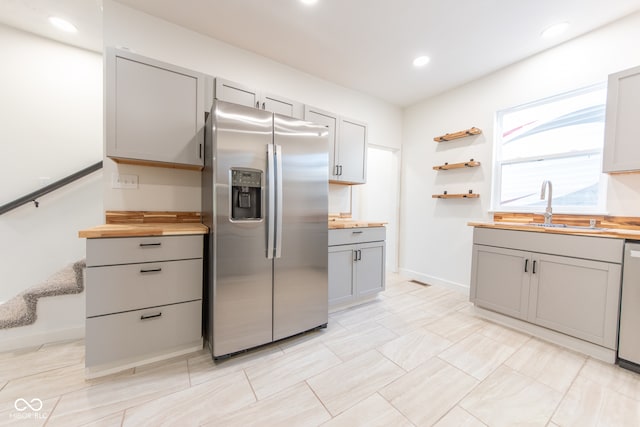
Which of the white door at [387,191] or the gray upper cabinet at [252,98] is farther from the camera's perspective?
the white door at [387,191]

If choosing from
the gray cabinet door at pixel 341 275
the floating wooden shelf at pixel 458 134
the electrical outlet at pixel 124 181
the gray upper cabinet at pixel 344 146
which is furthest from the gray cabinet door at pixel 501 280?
the electrical outlet at pixel 124 181

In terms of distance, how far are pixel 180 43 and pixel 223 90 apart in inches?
27.1

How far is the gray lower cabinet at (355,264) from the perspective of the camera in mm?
2400

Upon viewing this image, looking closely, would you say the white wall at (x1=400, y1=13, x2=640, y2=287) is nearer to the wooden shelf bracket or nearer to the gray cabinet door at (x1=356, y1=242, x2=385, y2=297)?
the wooden shelf bracket

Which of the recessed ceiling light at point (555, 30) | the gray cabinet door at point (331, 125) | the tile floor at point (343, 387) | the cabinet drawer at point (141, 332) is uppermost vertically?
the recessed ceiling light at point (555, 30)

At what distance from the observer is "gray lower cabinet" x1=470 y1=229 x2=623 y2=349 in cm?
171

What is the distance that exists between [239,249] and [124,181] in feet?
4.21

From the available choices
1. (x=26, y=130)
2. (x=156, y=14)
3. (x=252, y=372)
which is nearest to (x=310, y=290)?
(x=252, y=372)

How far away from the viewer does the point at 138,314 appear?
1.56m

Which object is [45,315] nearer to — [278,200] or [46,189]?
[46,189]

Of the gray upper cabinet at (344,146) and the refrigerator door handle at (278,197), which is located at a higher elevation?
the gray upper cabinet at (344,146)

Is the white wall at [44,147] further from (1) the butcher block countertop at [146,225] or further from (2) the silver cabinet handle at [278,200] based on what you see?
(2) the silver cabinet handle at [278,200]

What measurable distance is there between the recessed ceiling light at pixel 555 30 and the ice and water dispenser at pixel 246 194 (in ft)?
9.71

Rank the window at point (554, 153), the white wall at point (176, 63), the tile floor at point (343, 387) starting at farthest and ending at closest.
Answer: the window at point (554, 153), the white wall at point (176, 63), the tile floor at point (343, 387)
